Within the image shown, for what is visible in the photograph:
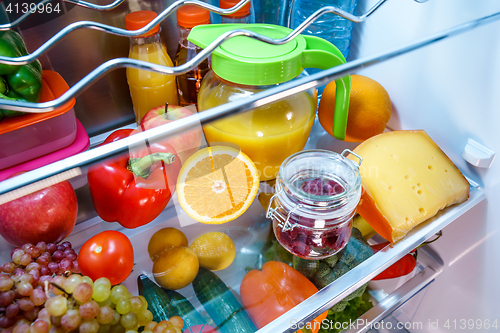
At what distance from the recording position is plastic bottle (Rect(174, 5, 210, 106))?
2.04 feet

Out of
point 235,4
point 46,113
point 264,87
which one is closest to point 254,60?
point 264,87

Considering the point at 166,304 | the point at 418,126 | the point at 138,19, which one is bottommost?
the point at 166,304

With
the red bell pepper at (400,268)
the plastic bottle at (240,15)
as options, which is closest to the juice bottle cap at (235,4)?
the plastic bottle at (240,15)

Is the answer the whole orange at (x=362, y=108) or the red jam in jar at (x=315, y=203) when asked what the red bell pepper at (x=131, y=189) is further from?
the whole orange at (x=362, y=108)

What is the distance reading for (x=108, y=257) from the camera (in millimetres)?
483

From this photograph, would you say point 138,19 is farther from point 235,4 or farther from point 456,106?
point 456,106

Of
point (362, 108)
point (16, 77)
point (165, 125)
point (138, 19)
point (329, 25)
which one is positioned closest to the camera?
point (165, 125)

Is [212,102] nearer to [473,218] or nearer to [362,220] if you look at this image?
[362,220]

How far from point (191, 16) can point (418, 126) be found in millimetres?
495

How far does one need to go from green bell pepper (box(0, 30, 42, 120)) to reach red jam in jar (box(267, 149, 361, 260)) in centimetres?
38

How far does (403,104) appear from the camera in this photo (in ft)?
2.39

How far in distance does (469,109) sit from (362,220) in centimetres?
27

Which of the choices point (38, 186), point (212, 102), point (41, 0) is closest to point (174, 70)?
point (38, 186)

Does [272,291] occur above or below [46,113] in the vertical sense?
below
